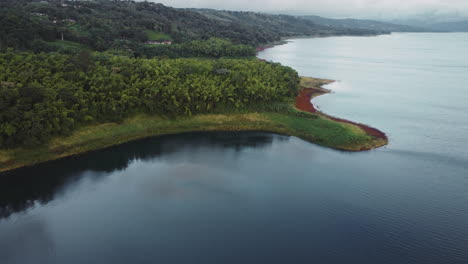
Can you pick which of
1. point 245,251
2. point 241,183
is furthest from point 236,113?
point 245,251

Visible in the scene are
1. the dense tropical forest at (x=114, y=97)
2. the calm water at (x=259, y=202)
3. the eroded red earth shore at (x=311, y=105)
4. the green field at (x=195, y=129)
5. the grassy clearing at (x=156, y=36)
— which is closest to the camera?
the calm water at (x=259, y=202)

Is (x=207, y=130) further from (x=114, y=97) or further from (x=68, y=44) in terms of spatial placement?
(x=68, y=44)

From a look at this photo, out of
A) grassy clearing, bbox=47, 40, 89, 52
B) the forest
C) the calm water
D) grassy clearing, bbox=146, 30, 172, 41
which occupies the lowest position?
the calm water

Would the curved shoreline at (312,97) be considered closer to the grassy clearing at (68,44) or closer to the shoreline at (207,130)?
the shoreline at (207,130)

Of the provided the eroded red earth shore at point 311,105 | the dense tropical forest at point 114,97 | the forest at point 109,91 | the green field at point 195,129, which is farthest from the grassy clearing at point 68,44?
the eroded red earth shore at point 311,105

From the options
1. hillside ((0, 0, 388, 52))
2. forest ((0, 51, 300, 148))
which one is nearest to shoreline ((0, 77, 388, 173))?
forest ((0, 51, 300, 148))

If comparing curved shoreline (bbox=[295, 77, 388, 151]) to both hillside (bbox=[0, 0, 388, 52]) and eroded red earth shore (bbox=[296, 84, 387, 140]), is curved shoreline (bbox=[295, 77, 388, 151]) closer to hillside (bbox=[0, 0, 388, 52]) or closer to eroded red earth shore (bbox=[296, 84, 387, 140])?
eroded red earth shore (bbox=[296, 84, 387, 140])
